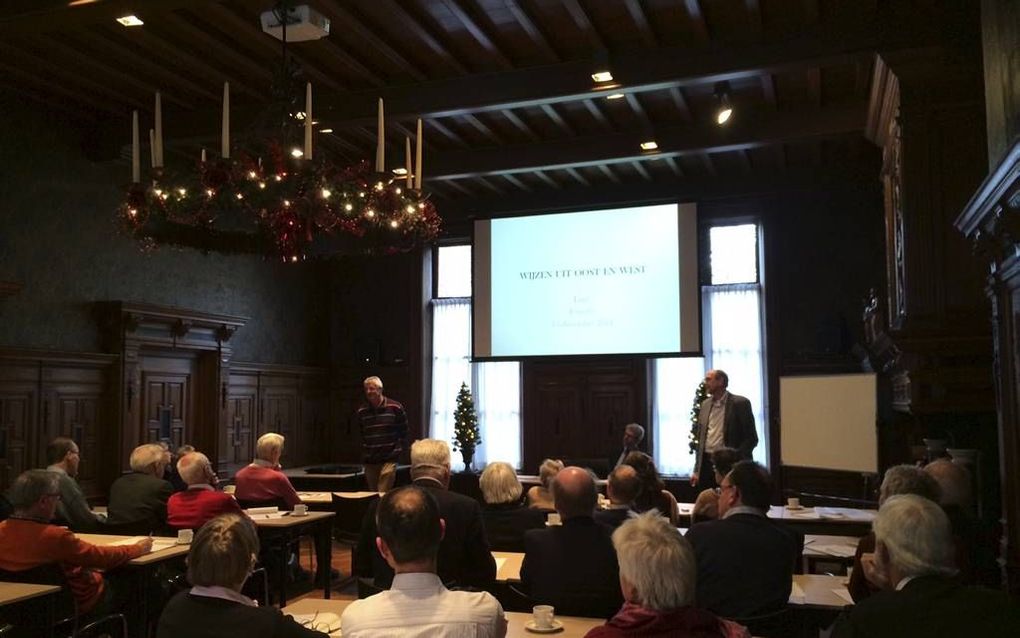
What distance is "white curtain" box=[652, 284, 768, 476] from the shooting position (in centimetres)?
1030

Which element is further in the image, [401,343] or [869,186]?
[401,343]

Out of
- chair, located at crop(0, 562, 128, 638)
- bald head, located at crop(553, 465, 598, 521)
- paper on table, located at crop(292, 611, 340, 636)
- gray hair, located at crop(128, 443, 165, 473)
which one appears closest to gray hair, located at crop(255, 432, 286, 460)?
gray hair, located at crop(128, 443, 165, 473)

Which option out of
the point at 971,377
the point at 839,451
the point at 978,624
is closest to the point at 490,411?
the point at 839,451

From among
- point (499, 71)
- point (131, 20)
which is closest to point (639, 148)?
point (499, 71)

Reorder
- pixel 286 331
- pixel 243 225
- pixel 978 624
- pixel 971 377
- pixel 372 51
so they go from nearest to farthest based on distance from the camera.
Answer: pixel 978 624 < pixel 971 377 < pixel 372 51 < pixel 243 225 < pixel 286 331

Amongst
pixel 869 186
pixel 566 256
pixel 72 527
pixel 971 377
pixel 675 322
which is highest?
pixel 869 186

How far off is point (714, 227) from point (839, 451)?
386 centimetres

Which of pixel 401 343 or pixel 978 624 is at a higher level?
pixel 401 343

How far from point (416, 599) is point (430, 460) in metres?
1.78

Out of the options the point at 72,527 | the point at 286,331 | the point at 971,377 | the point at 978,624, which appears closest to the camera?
the point at 978,624

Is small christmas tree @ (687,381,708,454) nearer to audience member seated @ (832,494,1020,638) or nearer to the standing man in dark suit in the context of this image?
the standing man in dark suit

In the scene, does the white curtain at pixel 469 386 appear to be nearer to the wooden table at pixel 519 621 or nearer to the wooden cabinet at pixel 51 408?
the wooden cabinet at pixel 51 408

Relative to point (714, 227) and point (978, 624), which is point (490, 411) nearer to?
point (714, 227)

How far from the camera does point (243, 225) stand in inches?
402
